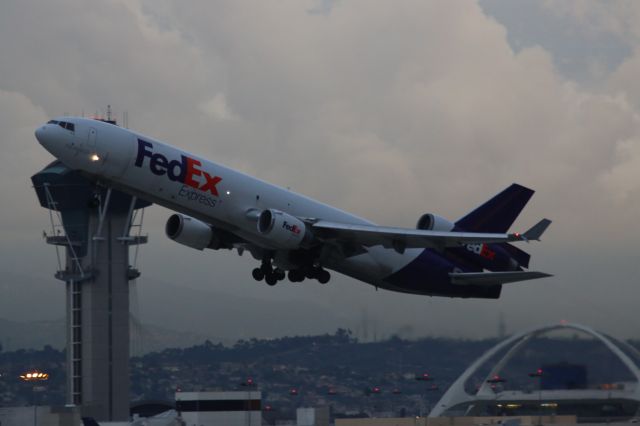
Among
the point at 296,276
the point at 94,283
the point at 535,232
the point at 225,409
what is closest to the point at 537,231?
the point at 535,232

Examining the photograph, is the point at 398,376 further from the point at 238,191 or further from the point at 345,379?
the point at 238,191

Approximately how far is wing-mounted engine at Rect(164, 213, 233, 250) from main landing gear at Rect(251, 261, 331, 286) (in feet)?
8.11

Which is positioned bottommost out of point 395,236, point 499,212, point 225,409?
point 225,409

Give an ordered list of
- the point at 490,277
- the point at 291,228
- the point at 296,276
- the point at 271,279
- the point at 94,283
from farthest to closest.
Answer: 1. the point at 94,283
2. the point at 490,277
3. the point at 271,279
4. the point at 296,276
5. the point at 291,228

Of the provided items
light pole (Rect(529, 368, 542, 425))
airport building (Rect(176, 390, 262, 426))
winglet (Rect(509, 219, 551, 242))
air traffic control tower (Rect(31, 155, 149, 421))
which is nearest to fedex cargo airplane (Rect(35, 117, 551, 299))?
winglet (Rect(509, 219, 551, 242))

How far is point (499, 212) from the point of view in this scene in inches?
1999

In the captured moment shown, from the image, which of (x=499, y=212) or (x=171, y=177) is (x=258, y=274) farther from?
(x=499, y=212)

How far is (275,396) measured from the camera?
10344 centimetres

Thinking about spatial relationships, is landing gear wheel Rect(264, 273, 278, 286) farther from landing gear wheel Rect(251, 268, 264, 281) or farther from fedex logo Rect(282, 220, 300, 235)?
fedex logo Rect(282, 220, 300, 235)

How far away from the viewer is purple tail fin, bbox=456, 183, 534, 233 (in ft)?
165

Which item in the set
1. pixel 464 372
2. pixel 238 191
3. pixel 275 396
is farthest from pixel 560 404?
pixel 275 396

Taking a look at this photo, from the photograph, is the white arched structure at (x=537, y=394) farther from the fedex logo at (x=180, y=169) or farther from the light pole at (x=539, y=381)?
the fedex logo at (x=180, y=169)

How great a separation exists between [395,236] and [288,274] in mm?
5143

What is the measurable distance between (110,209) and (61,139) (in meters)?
59.0
